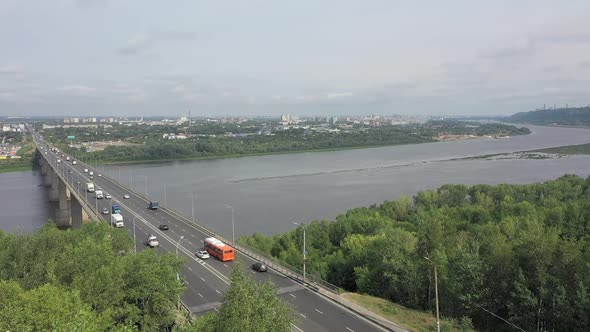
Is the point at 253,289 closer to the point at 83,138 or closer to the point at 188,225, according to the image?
the point at 188,225

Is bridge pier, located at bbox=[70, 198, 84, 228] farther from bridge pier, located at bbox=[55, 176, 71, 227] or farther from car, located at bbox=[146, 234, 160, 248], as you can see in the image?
car, located at bbox=[146, 234, 160, 248]

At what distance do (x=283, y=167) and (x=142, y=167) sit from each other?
31095 mm

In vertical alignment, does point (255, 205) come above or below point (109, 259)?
below

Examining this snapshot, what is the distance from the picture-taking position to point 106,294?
16188 mm

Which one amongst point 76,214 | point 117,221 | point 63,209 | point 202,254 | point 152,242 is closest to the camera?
point 202,254

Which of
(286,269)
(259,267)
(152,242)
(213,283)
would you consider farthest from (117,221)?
(286,269)

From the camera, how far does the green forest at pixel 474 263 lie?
17500 mm

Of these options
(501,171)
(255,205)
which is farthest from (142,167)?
(501,171)

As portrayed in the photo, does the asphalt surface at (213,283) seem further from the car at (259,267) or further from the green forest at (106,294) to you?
the green forest at (106,294)

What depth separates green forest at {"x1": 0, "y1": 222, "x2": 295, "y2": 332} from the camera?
12.3m

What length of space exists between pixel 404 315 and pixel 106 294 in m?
11.8

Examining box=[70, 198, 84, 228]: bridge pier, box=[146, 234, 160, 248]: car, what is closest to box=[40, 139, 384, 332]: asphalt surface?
box=[146, 234, 160, 248]: car

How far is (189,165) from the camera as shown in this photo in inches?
3971

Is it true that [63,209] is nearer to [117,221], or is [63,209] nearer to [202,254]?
[117,221]
